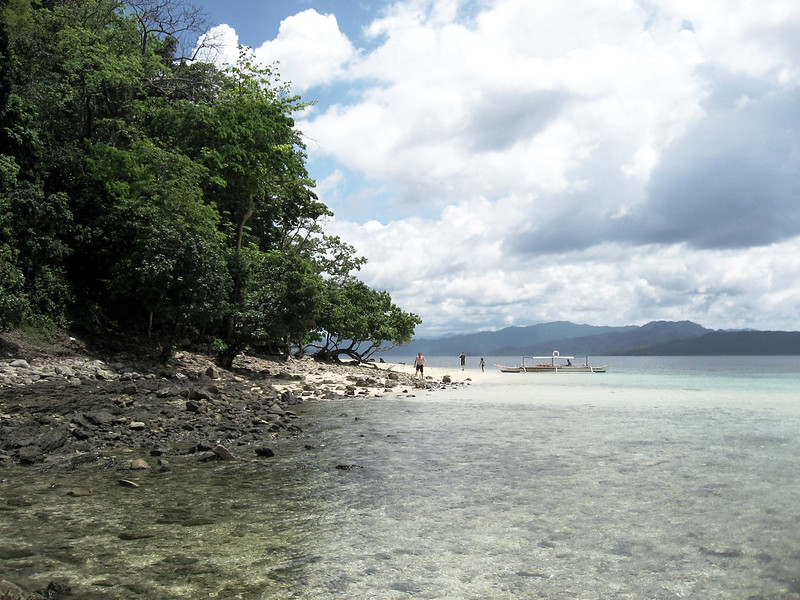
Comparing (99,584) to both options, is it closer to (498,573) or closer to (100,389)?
(498,573)

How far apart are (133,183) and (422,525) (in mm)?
23450

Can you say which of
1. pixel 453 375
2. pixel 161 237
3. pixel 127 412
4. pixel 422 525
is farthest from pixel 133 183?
pixel 453 375

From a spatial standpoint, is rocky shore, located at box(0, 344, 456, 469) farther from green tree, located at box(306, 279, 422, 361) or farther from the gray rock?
green tree, located at box(306, 279, 422, 361)

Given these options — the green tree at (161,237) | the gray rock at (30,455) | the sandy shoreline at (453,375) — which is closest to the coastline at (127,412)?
the gray rock at (30,455)

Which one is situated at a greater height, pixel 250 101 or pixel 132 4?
pixel 132 4

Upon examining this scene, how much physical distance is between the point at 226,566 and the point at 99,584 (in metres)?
1.11

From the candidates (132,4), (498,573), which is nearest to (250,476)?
(498,573)

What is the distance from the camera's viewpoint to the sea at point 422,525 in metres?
5.01

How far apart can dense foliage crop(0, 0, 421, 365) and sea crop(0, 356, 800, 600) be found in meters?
12.4

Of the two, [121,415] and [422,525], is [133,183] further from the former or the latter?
[422,525]

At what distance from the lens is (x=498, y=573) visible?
534 cm

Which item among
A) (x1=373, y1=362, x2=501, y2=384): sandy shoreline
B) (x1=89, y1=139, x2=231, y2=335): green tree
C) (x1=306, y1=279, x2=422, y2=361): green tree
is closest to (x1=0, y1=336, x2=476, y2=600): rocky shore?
(x1=89, y1=139, x2=231, y2=335): green tree

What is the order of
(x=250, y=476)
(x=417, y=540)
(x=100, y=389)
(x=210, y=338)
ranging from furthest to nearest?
(x=210, y=338), (x=100, y=389), (x=250, y=476), (x=417, y=540)

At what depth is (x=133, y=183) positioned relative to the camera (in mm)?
24688
